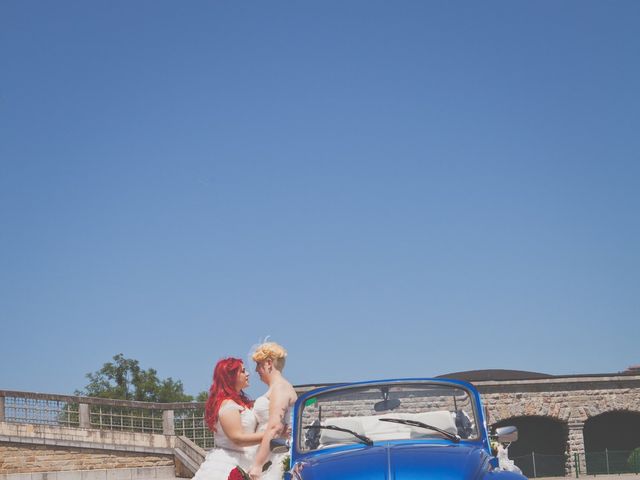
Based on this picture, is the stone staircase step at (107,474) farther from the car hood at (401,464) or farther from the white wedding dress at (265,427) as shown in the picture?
the car hood at (401,464)

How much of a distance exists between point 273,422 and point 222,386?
1.32 feet

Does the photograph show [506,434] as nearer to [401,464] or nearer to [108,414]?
[401,464]

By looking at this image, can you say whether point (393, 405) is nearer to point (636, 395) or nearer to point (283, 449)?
point (283, 449)

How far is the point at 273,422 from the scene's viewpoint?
5.90 metres

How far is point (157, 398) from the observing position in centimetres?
6056

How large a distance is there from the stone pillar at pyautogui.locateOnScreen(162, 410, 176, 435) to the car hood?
22.9 metres

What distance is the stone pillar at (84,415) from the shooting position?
25913mm

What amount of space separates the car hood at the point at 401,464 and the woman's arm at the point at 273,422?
0.59 meters

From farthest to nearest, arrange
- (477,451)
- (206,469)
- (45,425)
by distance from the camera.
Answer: (45,425)
(206,469)
(477,451)

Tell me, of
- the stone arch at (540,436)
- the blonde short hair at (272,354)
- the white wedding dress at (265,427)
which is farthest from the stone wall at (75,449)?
the blonde short hair at (272,354)

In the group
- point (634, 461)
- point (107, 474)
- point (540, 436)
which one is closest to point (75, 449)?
point (107, 474)

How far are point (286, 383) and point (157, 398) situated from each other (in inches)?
2213

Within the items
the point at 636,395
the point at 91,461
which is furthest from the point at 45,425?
the point at 636,395

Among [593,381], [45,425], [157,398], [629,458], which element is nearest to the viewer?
[45,425]
